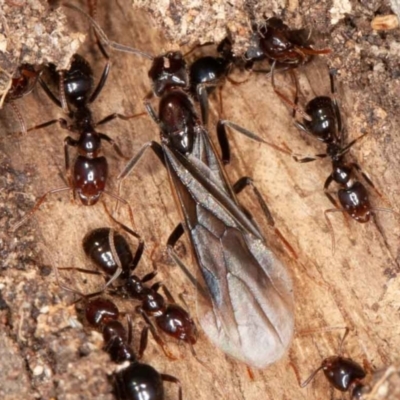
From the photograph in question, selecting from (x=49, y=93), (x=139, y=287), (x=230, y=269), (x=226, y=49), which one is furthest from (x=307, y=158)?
(x=49, y=93)

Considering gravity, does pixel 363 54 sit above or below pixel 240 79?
above

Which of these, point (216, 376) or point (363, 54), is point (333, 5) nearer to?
Answer: point (363, 54)

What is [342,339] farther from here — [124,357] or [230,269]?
[124,357]

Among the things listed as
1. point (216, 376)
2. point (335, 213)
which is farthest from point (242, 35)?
point (216, 376)

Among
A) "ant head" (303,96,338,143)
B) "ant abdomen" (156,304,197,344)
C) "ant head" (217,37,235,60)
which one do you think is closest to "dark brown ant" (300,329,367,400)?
"ant abdomen" (156,304,197,344)

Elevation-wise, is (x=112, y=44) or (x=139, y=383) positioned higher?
(x=112, y=44)

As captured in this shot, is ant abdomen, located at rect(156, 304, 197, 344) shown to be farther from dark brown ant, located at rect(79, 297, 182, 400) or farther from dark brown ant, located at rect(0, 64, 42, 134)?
dark brown ant, located at rect(0, 64, 42, 134)

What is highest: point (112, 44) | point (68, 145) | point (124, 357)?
point (112, 44)
